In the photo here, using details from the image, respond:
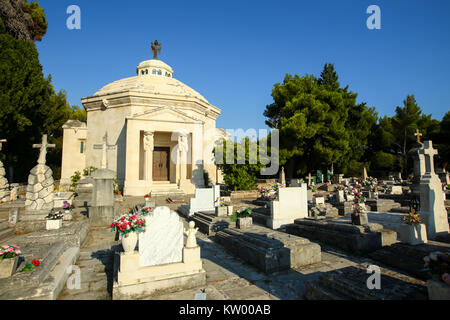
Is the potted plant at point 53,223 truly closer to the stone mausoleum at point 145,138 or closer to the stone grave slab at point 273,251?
the stone grave slab at point 273,251

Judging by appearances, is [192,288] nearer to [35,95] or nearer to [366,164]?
[35,95]

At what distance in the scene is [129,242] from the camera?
4.12 m

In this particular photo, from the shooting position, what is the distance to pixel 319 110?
24.7 meters

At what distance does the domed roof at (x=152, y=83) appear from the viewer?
68.6 feet

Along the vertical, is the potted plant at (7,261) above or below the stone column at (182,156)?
below

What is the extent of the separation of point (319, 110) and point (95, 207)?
22.4 meters

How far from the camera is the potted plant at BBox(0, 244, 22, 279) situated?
374 cm

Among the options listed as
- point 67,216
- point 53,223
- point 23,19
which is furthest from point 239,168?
point 23,19

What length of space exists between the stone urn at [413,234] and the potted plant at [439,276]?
2840 mm

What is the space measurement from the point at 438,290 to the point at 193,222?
3520 mm

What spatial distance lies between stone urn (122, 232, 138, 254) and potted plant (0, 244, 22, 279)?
167 cm

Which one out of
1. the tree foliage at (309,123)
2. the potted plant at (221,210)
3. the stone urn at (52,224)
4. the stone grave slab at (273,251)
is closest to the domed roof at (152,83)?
the tree foliage at (309,123)
